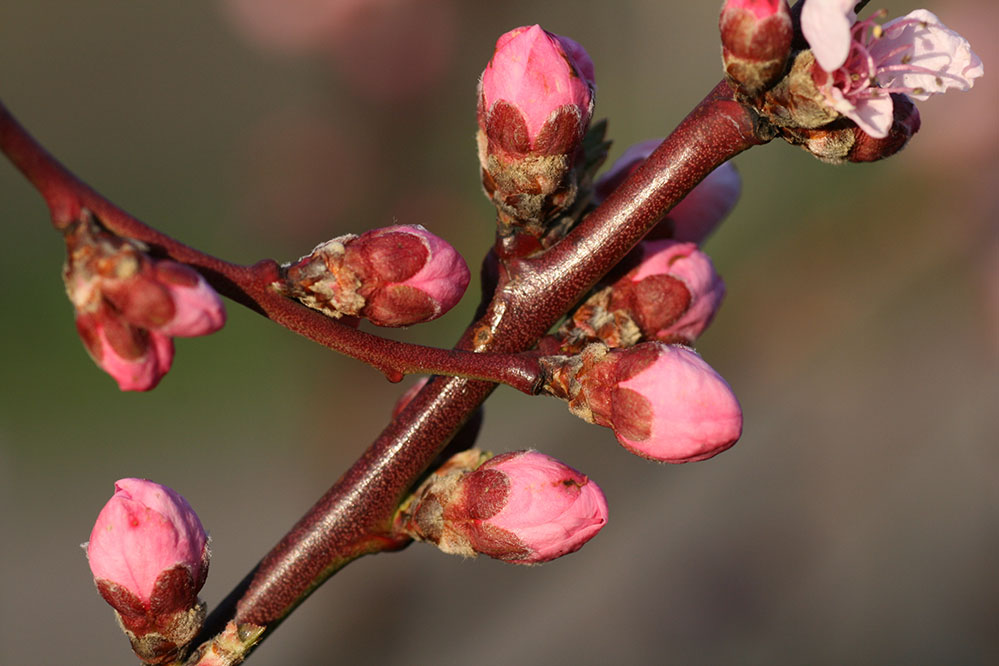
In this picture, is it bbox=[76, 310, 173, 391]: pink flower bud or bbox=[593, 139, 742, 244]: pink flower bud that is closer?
bbox=[76, 310, 173, 391]: pink flower bud

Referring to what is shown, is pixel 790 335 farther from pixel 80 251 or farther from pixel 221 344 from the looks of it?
pixel 221 344

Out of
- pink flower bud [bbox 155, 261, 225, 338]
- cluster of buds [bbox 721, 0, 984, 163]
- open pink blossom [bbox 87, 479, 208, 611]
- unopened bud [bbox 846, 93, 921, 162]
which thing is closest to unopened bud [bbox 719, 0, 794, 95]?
cluster of buds [bbox 721, 0, 984, 163]

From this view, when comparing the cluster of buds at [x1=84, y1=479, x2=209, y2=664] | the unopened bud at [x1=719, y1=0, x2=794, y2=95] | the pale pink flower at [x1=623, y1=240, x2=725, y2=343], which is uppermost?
the unopened bud at [x1=719, y1=0, x2=794, y2=95]

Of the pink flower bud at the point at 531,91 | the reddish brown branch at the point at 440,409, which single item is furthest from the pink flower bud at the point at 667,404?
the pink flower bud at the point at 531,91

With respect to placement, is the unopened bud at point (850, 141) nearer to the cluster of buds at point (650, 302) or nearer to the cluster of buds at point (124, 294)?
the cluster of buds at point (650, 302)

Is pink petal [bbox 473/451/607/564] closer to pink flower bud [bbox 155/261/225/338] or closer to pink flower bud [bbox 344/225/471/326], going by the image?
pink flower bud [bbox 344/225/471/326]

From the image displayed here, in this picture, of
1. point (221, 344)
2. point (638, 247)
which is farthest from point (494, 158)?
point (221, 344)

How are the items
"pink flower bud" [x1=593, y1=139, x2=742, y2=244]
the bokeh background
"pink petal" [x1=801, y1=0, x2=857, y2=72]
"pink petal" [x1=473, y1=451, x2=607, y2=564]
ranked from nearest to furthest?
"pink petal" [x1=801, y1=0, x2=857, y2=72], "pink petal" [x1=473, y1=451, x2=607, y2=564], "pink flower bud" [x1=593, y1=139, x2=742, y2=244], the bokeh background
